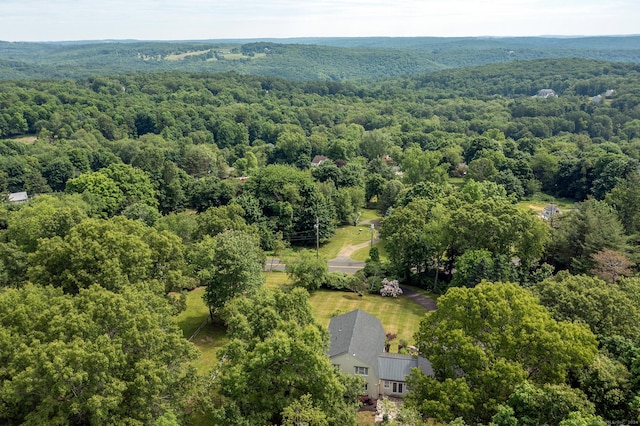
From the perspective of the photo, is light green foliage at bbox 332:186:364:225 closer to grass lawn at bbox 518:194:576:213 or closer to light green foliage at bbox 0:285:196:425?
grass lawn at bbox 518:194:576:213

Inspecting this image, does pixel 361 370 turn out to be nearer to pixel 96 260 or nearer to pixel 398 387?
pixel 398 387

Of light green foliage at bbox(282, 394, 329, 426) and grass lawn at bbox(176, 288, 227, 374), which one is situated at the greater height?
light green foliage at bbox(282, 394, 329, 426)

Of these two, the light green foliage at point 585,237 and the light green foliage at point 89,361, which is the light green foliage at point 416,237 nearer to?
the light green foliage at point 585,237

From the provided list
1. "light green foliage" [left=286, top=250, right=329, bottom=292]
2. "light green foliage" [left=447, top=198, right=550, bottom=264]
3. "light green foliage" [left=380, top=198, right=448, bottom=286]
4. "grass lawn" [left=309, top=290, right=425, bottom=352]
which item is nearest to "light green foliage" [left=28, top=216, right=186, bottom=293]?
"light green foliage" [left=286, top=250, right=329, bottom=292]

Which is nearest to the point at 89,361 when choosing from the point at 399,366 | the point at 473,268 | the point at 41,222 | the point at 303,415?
the point at 303,415

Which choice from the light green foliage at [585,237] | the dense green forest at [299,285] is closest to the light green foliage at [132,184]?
the dense green forest at [299,285]

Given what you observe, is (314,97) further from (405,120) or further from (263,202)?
(263,202)
